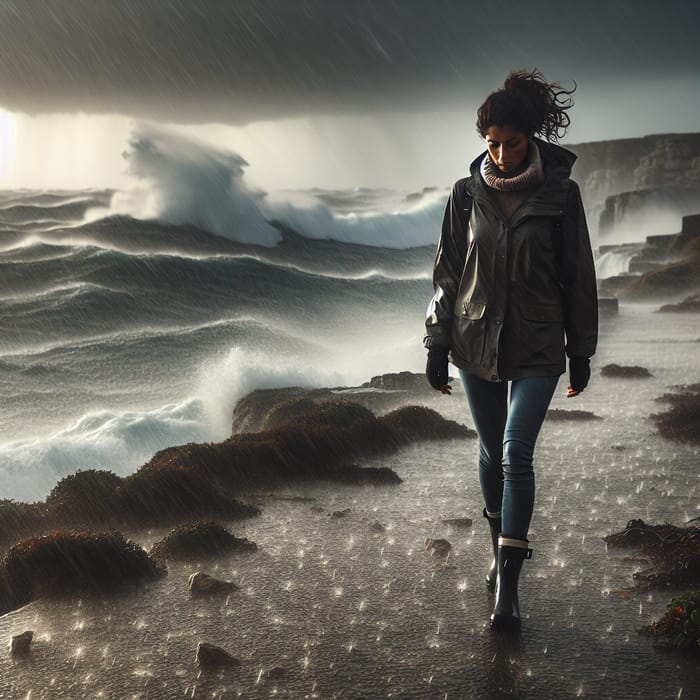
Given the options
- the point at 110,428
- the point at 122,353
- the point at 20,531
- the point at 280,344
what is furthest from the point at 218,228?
the point at 20,531

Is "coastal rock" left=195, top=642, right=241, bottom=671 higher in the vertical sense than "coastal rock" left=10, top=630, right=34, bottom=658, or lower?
higher

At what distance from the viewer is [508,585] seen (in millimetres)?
3764

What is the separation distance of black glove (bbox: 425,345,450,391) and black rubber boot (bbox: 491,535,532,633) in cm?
71

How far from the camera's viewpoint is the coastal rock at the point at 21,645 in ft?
12.0

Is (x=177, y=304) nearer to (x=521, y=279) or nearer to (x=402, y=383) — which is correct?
(x=402, y=383)

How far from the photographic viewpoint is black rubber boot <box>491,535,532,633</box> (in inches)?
146

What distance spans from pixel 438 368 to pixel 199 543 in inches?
76.9

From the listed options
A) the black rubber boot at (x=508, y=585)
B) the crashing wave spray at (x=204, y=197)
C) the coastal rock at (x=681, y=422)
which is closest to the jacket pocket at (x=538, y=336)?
the black rubber boot at (x=508, y=585)

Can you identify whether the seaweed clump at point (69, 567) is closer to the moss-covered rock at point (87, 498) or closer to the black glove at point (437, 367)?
the moss-covered rock at point (87, 498)

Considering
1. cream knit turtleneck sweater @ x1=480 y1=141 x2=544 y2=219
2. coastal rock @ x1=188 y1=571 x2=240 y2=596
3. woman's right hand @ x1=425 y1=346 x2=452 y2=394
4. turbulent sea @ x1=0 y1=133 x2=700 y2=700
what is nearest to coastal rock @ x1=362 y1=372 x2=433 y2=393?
turbulent sea @ x1=0 y1=133 x2=700 y2=700

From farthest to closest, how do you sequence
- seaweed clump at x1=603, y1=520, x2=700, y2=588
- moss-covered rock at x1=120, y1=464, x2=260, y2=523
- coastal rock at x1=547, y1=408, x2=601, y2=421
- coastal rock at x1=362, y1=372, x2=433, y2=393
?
coastal rock at x1=362, y1=372, x2=433, y2=393 → coastal rock at x1=547, y1=408, x2=601, y2=421 → moss-covered rock at x1=120, y1=464, x2=260, y2=523 → seaweed clump at x1=603, y1=520, x2=700, y2=588

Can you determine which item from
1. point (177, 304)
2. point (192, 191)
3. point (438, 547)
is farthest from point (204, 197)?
point (438, 547)

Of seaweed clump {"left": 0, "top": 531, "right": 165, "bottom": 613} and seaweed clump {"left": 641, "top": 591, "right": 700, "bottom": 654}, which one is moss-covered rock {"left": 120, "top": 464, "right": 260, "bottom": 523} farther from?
seaweed clump {"left": 641, "top": 591, "right": 700, "bottom": 654}

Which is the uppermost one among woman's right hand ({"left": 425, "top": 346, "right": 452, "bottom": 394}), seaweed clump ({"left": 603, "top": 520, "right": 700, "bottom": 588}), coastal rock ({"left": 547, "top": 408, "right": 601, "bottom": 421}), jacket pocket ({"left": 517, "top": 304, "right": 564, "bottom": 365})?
jacket pocket ({"left": 517, "top": 304, "right": 564, "bottom": 365})
